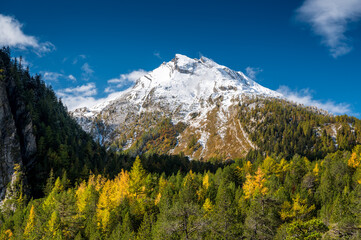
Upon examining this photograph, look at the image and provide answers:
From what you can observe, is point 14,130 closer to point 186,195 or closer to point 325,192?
point 186,195

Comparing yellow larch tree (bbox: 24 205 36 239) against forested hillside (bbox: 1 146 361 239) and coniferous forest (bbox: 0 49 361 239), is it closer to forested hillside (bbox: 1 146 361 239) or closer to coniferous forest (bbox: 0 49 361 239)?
forested hillside (bbox: 1 146 361 239)

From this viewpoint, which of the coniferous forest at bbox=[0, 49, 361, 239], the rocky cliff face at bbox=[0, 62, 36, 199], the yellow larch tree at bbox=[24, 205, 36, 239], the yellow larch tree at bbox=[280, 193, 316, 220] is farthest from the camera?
the rocky cliff face at bbox=[0, 62, 36, 199]

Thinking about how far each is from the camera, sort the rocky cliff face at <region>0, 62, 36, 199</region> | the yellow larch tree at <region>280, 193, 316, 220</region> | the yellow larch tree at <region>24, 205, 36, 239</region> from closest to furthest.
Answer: the yellow larch tree at <region>280, 193, 316, 220</region>
the yellow larch tree at <region>24, 205, 36, 239</region>
the rocky cliff face at <region>0, 62, 36, 199</region>

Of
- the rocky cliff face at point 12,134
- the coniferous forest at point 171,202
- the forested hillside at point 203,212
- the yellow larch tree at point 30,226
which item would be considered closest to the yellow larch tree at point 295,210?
the forested hillside at point 203,212

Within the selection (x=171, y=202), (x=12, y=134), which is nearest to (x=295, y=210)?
(x=171, y=202)

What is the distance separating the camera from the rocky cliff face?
88.4 metres

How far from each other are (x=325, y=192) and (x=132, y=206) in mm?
43393

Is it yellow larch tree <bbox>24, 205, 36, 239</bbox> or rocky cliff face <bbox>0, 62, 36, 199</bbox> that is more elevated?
rocky cliff face <bbox>0, 62, 36, 199</bbox>

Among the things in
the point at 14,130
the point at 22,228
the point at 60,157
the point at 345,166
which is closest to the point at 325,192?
the point at 345,166

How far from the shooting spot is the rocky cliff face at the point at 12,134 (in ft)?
290

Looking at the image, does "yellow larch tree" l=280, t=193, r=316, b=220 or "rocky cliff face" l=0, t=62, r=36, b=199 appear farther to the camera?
"rocky cliff face" l=0, t=62, r=36, b=199

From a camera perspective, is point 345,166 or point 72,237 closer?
point 72,237

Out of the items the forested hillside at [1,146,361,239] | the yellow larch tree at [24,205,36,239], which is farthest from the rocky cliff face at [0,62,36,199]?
the yellow larch tree at [24,205,36,239]

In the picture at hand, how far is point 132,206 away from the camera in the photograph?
48.3 metres
